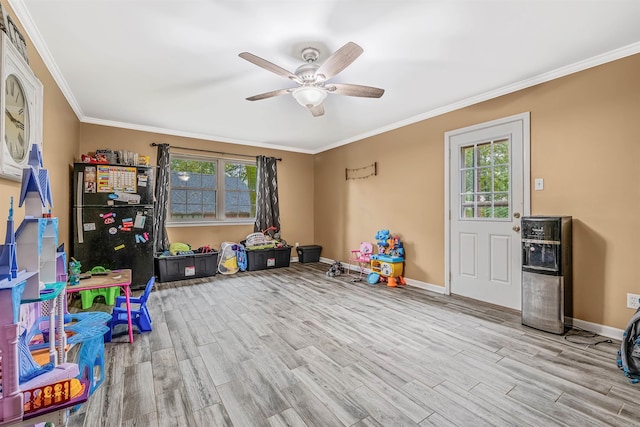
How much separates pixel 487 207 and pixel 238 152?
4.59 meters

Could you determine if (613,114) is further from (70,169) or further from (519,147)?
(70,169)

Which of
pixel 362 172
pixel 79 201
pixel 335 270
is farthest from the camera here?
pixel 362 172

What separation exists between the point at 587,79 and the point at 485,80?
882 mm

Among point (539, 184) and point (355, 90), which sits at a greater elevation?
point (355, 90)

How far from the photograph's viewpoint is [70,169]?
3875mm

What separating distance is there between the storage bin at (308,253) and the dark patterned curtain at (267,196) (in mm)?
713

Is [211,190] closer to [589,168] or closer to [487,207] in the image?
[487,207]

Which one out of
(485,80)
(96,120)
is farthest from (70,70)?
(485,80)

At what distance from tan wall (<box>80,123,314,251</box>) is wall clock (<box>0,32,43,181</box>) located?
2.66m

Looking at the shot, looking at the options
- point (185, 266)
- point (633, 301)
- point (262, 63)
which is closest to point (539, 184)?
point (633, 301)

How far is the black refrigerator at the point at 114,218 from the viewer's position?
12.7 ft

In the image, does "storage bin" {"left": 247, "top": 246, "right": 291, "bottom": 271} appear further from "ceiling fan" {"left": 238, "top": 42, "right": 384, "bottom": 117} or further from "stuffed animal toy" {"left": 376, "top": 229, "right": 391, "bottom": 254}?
"ceiling fan" {"left": 238, "top": 42, "right": 384, "bottom": 117}

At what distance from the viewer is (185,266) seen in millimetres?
4824

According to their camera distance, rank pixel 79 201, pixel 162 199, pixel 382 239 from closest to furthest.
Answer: pixel 79 201
pixel 382 239
pixel 162 199
